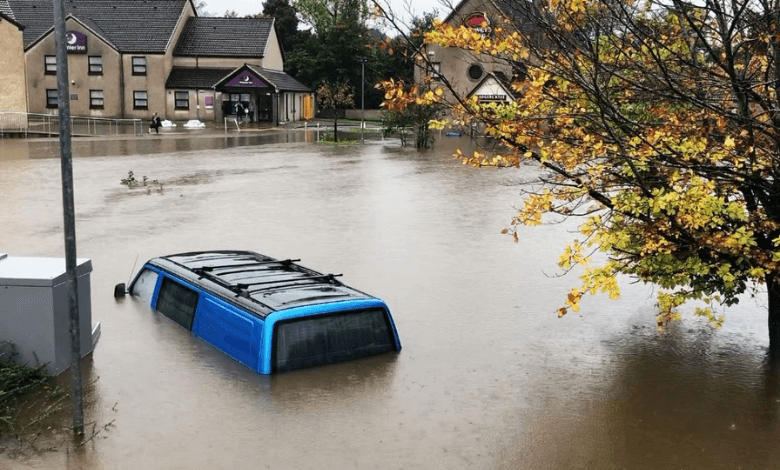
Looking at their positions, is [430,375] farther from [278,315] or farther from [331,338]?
[278,315]

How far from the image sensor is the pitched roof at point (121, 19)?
6494 cm

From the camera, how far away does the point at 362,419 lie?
952 cm

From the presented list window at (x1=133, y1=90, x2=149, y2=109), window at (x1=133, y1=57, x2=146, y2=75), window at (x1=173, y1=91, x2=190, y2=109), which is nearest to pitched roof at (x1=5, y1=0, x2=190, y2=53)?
window at (x1=133, y1=57, x2=146, y2=75)

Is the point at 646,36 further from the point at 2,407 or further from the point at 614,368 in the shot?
the point at 2,407

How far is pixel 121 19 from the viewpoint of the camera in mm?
67188

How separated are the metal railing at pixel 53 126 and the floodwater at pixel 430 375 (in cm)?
3052

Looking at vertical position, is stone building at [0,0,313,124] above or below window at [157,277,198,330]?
above

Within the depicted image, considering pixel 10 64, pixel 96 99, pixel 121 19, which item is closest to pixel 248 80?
pixel 96 99

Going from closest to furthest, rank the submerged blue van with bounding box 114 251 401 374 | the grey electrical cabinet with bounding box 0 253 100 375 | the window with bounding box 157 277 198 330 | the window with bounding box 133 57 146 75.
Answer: the grey electrical cabinet with bounding box 0 253 100 375
the submerged blue van with bounding box 114 251 401 374
the window with bounding box 157 277 198 330
the window with bounding box 133 57 146 75

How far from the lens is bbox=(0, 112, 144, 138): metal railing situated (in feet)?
166

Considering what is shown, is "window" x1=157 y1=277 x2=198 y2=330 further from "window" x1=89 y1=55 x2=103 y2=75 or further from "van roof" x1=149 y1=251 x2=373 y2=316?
"window" x1=89 y1=55 x2=103 y2=75

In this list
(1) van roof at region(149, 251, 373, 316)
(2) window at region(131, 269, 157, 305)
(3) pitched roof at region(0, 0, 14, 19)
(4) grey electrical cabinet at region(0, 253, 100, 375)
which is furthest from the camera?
(3) pitched roof at region(0, 0, 14, 19)

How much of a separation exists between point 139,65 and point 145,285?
54462 mm

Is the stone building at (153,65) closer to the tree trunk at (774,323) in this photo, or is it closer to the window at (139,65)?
the window at (139,65)
